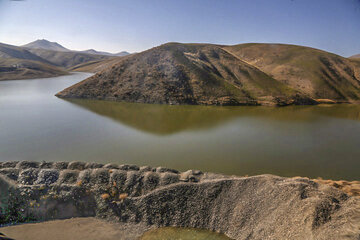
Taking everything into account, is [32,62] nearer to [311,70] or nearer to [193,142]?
[193,142]

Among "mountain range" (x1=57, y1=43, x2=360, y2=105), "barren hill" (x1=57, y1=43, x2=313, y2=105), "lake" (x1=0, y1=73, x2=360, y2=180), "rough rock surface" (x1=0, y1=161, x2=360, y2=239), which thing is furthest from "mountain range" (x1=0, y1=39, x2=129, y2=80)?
"rough rock surface" (x1=0, y1=161, x2=360, y2=239)

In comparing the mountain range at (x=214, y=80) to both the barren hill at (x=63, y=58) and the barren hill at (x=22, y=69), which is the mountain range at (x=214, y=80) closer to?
the barren hill at (x=22, y=69)

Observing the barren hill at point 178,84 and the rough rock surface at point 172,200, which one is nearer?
the rough rock surface at point 172,200

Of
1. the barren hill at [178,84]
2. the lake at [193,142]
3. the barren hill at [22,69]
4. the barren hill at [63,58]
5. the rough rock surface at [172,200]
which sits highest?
the barren hill at [63,58]

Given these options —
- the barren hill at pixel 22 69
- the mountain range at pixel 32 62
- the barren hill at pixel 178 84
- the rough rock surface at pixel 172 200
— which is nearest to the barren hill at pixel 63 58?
the mountain range at pixel 32 62

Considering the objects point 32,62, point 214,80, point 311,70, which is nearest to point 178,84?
point 214,80

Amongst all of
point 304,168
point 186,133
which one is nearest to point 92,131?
point 186,133

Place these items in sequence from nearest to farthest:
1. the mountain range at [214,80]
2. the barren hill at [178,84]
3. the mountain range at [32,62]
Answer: the barren hill at [178,84], the mountain range at [214,80], the mountain range at [32,62]
